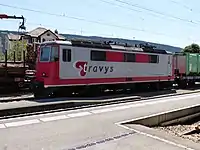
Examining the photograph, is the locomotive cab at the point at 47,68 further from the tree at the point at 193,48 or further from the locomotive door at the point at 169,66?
the tree at the point at 193,48

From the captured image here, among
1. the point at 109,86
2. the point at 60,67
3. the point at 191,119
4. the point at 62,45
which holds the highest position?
the point at 62,45

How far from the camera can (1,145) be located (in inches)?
299

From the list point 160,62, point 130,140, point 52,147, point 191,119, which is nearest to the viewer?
point 52,147

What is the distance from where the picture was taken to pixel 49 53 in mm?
17109

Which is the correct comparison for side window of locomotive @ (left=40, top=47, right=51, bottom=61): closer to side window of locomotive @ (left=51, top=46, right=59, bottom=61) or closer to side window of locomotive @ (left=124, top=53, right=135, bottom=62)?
side window of locomotive @ (left=51, top=46, right=59, bottom=61)

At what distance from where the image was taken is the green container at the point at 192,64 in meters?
30.3

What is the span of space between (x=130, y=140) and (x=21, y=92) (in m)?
13.7

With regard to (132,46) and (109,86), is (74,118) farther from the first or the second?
(132,46)

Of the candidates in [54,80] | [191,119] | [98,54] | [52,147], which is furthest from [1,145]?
[98,54]

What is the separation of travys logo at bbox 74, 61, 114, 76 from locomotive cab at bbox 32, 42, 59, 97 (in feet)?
5.02

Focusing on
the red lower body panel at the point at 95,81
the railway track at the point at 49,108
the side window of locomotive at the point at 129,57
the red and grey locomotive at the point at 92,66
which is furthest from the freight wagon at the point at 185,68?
the railway track at the point at 49,108

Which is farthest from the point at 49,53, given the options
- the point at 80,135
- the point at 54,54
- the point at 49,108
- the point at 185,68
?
the point at 185,68

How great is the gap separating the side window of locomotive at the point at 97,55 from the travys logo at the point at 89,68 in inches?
17.9

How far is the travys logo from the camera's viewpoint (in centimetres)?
1803
